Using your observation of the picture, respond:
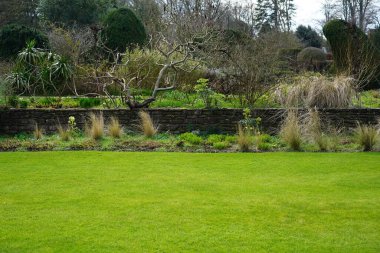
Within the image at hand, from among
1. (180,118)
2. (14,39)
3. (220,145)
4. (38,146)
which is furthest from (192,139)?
(14,39)

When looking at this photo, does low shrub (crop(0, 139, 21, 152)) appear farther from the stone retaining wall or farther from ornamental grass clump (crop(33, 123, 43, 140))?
the stone retaining wall

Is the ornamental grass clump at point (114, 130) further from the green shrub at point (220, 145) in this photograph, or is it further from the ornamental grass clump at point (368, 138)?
the ornamental grass clump at point (368, 138)

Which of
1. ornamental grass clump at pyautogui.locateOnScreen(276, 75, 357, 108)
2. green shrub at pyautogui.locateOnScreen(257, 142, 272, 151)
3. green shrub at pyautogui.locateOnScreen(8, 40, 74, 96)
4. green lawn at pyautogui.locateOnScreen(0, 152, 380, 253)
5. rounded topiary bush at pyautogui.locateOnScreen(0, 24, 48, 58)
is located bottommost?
green lawn at pyautogui.locateOnScreen(0, 152, 380, 253)

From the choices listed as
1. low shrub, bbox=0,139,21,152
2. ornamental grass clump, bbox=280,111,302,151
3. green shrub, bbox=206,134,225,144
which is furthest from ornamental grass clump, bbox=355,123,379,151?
low shrub, bbox=0,139,21,152

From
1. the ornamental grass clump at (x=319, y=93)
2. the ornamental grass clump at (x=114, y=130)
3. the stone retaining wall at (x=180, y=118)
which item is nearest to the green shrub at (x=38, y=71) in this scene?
the stone retaining wall at (x=180, y=118)

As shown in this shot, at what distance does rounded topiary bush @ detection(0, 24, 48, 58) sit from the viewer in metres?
20.9

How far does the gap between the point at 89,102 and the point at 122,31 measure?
937cm

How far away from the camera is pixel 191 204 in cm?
567

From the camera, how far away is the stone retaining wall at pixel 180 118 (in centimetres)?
1173

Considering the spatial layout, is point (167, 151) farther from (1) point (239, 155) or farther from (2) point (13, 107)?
(2) point (13, 107)

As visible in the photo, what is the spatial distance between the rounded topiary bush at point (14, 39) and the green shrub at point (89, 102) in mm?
8565

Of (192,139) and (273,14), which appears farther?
(273,14)

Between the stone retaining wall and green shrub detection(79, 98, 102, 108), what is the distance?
1.00 m

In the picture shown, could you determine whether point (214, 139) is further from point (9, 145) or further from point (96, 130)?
point (9, 145)
